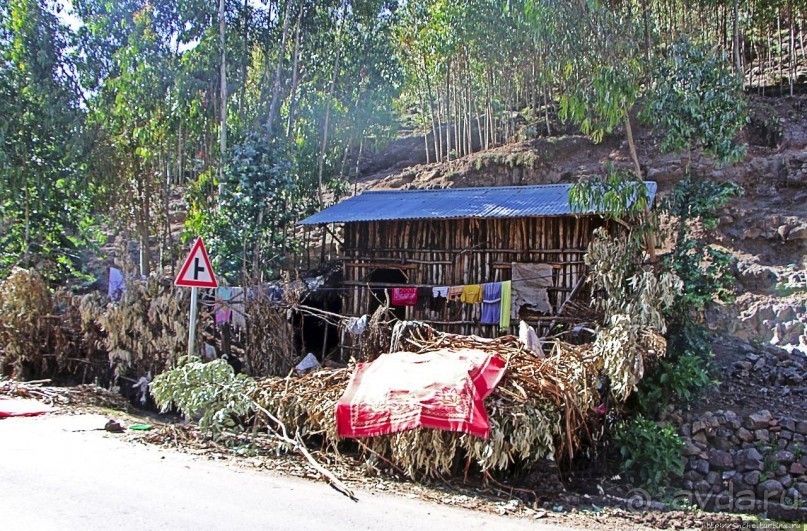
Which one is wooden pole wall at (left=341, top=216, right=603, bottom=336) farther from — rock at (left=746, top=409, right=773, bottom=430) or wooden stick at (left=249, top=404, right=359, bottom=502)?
wooden stick at (left=249, top=404, right=359, bottom=502)

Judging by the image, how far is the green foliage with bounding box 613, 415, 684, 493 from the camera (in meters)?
8.14

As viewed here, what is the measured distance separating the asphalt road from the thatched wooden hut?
5559 millimetres

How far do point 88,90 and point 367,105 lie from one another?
8.22 meters

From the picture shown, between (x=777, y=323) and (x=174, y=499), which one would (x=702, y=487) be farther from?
(x=777, y=323)

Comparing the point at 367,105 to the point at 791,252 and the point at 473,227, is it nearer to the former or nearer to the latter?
the point at 473,227

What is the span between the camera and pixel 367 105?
20438mm

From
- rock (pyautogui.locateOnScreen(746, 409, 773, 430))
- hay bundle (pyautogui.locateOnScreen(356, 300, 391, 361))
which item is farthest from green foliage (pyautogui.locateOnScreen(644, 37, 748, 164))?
hay bundle (pyautogui.locateOnScreen(356, 300, 391, 361))

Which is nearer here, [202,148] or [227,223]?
[227,223]

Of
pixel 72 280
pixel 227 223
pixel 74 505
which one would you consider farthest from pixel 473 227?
pixel 72 280

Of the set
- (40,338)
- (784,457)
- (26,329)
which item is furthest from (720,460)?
(26,329)

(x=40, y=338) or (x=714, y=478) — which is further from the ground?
(x=40, y=338)

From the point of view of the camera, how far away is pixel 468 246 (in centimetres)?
1346

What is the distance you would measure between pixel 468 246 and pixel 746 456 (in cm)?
649

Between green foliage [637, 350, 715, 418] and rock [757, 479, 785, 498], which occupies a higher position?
green foliage [637, 350, 715, 418]
